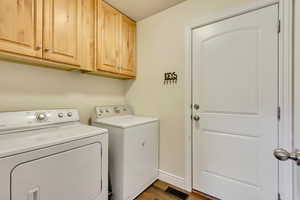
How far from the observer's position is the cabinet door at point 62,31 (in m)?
1.28

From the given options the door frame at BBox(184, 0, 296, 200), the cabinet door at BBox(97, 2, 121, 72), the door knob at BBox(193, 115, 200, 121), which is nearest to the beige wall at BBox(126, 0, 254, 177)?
the door knob at BBox(193, 115, 200, 121)

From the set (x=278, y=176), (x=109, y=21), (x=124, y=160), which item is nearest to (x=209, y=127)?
(x=278, y=176)

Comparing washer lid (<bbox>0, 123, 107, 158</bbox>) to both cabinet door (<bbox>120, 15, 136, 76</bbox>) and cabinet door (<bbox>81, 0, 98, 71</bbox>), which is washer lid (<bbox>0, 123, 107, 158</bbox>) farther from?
cabinet door (<bbox>120, 15, 136, 76</bbox>)

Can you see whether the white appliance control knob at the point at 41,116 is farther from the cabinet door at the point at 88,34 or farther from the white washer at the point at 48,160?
the cabinet door at the point at 88,34

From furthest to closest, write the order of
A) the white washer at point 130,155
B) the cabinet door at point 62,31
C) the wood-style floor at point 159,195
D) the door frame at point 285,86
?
the wood-style floor at point 159,195
the white washer at point 130,155
the cabinet door at point 62,31
the door frame at point 285,86

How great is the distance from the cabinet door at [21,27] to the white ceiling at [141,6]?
36.2 inches

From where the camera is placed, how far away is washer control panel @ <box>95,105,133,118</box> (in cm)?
189

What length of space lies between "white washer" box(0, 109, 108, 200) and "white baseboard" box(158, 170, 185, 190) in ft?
2.94

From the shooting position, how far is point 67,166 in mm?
1034

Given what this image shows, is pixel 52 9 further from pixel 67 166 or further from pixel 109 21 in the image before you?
pixel 67 166

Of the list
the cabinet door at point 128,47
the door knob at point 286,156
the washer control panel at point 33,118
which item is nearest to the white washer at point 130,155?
the washer control panel at point 33,118

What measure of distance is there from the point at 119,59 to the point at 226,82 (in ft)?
4.57

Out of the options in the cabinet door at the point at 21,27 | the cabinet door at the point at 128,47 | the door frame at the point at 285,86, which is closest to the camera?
the cabinet door at the point at 21,27

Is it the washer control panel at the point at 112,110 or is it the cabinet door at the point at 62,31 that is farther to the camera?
the washer control panel at the point at 112,110
